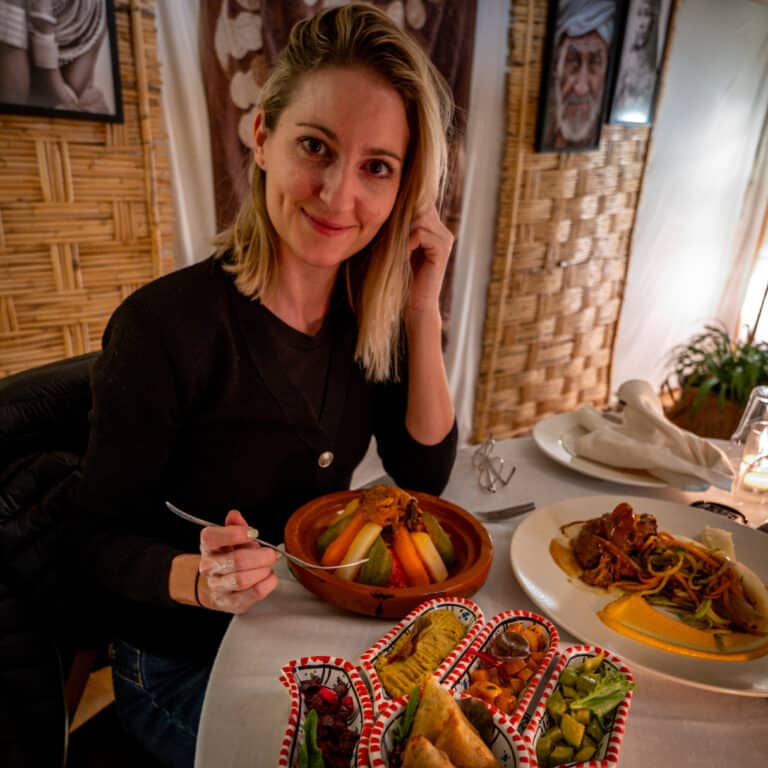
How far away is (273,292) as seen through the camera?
1.17 meters

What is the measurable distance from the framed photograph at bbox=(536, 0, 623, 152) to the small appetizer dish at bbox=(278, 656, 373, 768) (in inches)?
118

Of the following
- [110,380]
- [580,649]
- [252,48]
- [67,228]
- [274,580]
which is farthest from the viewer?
[252,48]

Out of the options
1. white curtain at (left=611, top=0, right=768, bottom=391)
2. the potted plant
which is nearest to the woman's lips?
the potted plant

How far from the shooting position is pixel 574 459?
1276 mm

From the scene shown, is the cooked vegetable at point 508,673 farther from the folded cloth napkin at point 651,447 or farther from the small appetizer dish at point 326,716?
the folded cloth napkin at point 651,447

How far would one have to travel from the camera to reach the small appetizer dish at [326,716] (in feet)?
1.82

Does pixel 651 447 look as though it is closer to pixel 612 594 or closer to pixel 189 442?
pixel 612 594

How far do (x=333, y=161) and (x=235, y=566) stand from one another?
0.67 meters

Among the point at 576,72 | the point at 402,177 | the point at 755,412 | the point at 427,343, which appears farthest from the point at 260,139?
the point at 576,72

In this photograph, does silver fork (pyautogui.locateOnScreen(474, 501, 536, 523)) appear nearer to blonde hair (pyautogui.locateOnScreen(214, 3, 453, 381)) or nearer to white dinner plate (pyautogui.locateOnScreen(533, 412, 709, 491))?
white dinner plate (pyautogui.locateOnScreen(533, 412, 709, 491))

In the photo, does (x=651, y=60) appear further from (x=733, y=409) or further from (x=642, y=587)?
(x=642, y=587)

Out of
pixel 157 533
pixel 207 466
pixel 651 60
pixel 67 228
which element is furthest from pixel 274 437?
pixel 651 60

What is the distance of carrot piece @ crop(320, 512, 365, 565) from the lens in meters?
0.88

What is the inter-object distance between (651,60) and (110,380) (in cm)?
363
